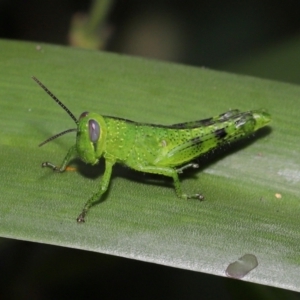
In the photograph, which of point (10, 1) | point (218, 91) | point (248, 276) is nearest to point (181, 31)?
point (10, 1)

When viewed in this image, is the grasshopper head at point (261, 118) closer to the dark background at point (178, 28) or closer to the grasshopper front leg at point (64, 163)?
the grasshopper front leg at point (64, 163)

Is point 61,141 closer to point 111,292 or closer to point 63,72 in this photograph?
point 63,72

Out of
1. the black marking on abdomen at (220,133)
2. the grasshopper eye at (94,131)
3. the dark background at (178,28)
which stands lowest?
the dark background at (178,28)

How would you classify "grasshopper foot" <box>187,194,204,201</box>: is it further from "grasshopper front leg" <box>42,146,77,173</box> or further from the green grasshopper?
"grasshopper front leg" <box>42,146,77,173</box>

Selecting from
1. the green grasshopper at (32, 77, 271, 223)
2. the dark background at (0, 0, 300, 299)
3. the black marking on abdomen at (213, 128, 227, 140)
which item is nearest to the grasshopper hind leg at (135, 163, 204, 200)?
the green grasshopper at (32, 77, 271, 223)

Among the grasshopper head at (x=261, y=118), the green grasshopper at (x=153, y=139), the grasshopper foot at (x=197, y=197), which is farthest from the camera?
the grasshopper head at (x=261, y=118)

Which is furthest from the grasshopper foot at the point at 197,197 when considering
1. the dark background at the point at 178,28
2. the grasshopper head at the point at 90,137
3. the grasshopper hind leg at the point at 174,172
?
the dark background at the point at 178,28

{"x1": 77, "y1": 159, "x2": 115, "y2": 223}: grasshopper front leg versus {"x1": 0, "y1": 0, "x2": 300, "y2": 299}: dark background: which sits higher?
{"x1": 77, "y1": 159, "x2": 115, "y2": 223}: grasshopper front leg
